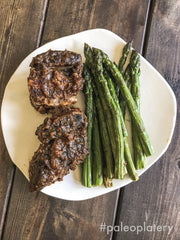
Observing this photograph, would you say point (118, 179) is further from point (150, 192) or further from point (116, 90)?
point (116, 90)

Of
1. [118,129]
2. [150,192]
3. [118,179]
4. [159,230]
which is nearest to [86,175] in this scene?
[118,179]

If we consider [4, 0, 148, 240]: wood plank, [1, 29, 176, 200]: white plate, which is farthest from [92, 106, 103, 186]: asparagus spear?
[4, 0, 148, 240]: wood plank

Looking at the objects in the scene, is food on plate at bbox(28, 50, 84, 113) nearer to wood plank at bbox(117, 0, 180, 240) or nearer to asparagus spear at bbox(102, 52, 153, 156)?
asparagus spear at bbox(102, 52, 153, 156)

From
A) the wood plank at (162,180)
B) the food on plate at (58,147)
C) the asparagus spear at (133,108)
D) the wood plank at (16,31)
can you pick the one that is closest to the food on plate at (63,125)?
the food on plate at (58,147)

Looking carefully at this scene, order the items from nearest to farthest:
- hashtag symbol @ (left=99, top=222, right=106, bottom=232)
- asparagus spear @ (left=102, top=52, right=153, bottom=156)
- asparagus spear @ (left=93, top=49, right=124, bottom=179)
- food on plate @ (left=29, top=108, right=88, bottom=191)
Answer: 1. food on plate @ (left=29, top=108, right=88, bottom=191)
2. asparagus spear @ (left=93, top=49, right=124, bottom=179)
3. asparagus spear @ (left=102, top=52, right=153, bottom=156)
4. hashtag symbol @ (left=99, top=222, right=106, bottom=232)

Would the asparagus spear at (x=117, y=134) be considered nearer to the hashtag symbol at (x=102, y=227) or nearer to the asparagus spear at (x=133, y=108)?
the asparagus spear at (x=133, y=108)
